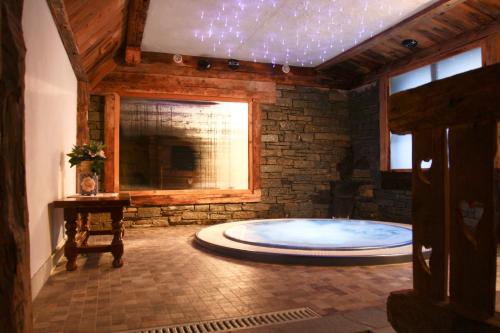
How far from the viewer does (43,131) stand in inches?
119

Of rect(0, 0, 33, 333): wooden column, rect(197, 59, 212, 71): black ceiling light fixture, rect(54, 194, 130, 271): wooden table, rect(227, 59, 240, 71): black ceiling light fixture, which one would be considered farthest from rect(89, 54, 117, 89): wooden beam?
rect(0, 0, 33, 333): wooden column

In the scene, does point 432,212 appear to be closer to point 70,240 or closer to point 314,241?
point 314,241

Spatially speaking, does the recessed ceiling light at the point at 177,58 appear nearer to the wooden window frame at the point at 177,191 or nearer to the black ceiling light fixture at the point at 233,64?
the wooden window frame at the point at 177,191

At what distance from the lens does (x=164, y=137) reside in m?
6.18

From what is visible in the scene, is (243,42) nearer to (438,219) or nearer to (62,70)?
(62,70)

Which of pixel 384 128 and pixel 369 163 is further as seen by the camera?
pixel 369 163

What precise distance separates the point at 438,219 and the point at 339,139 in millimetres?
5794

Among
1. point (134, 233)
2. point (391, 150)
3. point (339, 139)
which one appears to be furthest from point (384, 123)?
point (134, 233)

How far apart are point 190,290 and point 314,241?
1.81m

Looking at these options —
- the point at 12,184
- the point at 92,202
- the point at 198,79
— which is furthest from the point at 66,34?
the point at 198,79

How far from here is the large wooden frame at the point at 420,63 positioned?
451cm

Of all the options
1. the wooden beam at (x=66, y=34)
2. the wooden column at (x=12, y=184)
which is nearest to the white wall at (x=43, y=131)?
the wooden beam at (x=66, y=34)

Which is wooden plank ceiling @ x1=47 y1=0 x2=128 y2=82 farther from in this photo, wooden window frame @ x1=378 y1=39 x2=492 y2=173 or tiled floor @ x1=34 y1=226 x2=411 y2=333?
wooden window frame @ x1=378 y1=39 x2=492 y2=173

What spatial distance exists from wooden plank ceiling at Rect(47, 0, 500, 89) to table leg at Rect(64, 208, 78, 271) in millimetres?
1697
